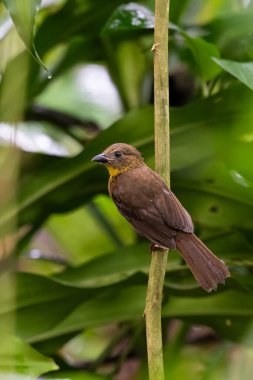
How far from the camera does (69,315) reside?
2.17 m

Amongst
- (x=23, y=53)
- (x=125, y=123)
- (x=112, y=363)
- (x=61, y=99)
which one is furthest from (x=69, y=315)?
(x=61, y=99)

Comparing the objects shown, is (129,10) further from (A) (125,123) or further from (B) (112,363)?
(B) (112,363)

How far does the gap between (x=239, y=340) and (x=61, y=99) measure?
1.25m

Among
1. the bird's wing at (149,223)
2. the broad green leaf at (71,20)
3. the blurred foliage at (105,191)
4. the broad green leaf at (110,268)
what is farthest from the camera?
the broad green leaf at (71,20)

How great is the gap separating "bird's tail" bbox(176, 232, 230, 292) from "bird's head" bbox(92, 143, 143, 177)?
299mm

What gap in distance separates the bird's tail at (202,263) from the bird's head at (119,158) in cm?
30

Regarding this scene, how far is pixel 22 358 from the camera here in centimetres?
162

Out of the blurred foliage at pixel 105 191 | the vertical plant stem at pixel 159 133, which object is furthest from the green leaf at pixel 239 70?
the vertical plant stem at pixel 159 133

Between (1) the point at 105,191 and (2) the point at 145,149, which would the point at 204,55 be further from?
(1) the point at 105,191

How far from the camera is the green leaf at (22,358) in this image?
59.7 inches

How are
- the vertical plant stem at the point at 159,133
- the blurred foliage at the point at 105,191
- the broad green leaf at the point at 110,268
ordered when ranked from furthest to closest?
the broad green leaf at the point at 110,268 → the blurred foliage at the point at 105,191 → the vertical plant stem at the point at 159,133

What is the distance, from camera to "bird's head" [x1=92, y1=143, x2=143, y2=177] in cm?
200

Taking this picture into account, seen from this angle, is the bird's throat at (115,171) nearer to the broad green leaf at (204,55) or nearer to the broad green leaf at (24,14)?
the broad green leaf at (204,55)

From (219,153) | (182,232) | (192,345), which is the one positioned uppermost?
(182,232)
